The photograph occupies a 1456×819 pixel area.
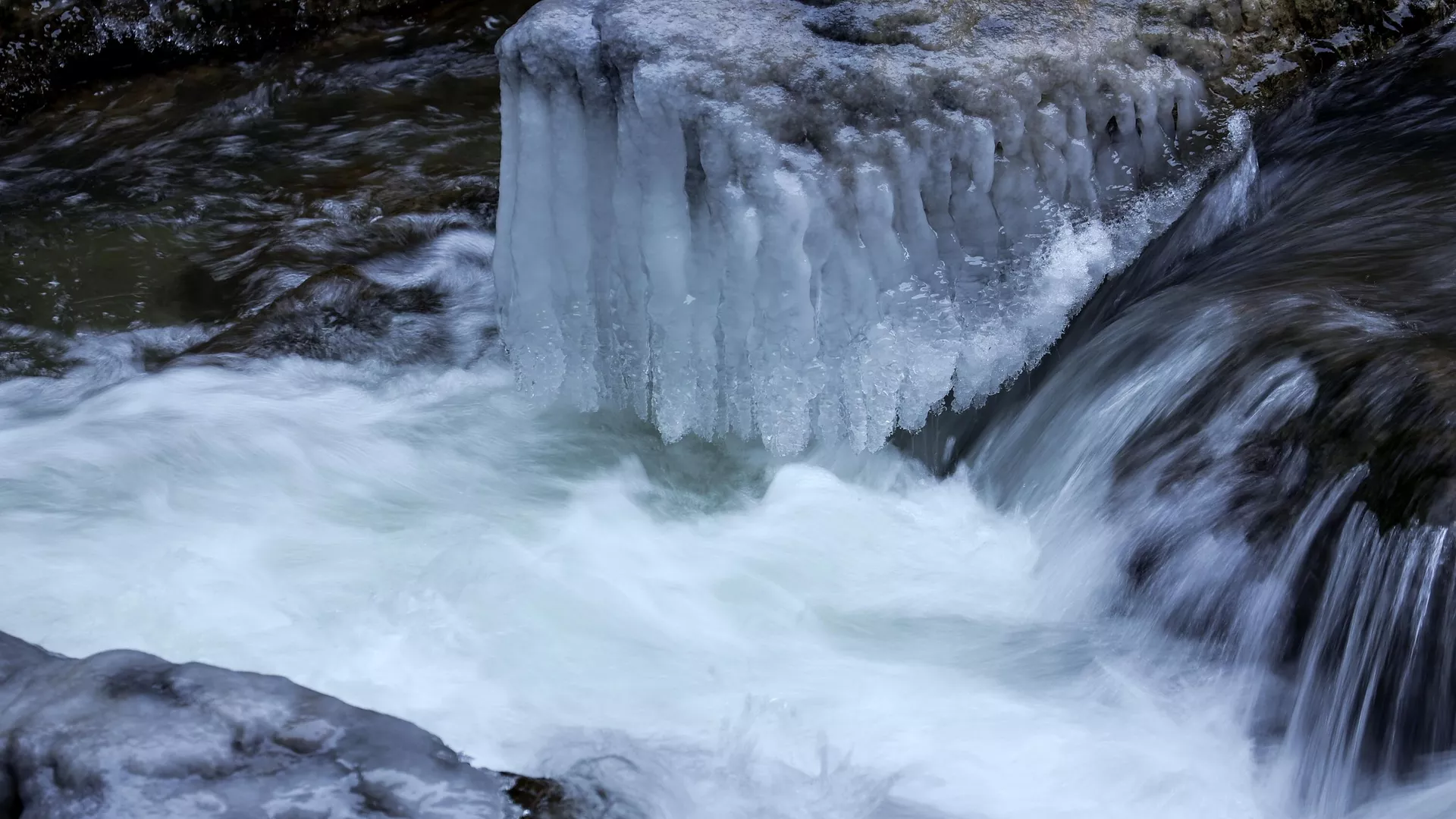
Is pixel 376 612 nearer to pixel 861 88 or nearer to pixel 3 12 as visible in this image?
pixel 861 88

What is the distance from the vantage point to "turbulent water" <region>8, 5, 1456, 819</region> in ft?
8.00

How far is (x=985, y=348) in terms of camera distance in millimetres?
3238

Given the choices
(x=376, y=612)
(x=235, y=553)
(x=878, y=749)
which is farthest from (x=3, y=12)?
(x=878, y=749)

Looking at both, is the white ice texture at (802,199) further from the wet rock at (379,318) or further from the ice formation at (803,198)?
the wet rock at (379,318)

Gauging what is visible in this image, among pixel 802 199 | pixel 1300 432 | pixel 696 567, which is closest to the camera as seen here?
pixel 1300 432

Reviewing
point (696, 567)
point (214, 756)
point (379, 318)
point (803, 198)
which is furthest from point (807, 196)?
point (379, 318)

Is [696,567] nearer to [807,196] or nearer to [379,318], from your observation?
[807,196]

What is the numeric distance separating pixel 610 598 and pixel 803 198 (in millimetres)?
1040

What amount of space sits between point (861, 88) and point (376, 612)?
1.63 m

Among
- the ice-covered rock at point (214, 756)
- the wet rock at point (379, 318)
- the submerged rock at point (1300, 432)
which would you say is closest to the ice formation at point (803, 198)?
the submerged rock at point (1300, 432)

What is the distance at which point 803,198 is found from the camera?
295cm

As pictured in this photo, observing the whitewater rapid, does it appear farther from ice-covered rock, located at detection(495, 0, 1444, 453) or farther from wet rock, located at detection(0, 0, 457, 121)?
wet rock, located at detection(0, 0, 457, 121)

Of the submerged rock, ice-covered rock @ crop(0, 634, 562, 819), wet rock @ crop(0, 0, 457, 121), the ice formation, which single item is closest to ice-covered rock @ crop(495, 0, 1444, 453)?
the ice formation

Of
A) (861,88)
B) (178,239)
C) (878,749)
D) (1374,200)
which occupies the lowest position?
(878,749)
